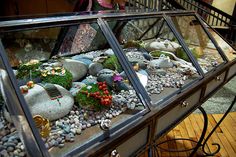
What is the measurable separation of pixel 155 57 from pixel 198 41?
1.84 feet

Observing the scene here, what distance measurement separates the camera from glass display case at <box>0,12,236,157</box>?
74 centimetres

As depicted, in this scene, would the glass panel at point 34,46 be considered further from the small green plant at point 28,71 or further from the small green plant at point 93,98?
the small green plant at point 93,98

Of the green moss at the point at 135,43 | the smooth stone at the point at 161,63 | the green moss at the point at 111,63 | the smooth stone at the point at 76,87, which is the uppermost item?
the green moss at the point at 111,63

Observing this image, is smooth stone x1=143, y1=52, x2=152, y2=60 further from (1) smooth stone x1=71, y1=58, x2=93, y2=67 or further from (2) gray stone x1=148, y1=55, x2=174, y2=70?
(1) smooth stone x1=71, y1=58, x2=93, y2=67

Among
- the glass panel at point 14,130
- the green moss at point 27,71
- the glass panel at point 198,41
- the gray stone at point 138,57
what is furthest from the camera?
the glass panel at point 198,41

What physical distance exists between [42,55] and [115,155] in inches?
36.0

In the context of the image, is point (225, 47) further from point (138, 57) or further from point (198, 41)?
point (138, 57)

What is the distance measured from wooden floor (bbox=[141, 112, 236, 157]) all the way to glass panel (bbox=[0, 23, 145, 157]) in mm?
1212

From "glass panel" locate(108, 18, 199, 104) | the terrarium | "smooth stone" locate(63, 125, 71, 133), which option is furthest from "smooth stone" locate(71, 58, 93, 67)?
"smooth stone" locate(63, 125, 71, 133)

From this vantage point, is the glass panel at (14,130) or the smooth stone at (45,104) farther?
the smooth stone at (45,104)

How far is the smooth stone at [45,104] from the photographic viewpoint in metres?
0.86

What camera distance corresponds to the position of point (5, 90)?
678 millimetres

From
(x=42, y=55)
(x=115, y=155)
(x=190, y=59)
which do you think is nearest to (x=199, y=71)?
(x=190, y=59)

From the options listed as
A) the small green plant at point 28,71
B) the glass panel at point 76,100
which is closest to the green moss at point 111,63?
the glass panel at point 76,100
